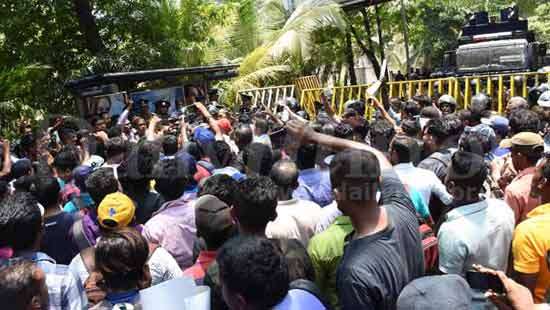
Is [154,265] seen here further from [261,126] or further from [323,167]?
[261,126]

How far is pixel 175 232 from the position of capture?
146 inches

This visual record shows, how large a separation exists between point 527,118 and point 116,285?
398cm

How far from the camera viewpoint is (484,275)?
192 cm

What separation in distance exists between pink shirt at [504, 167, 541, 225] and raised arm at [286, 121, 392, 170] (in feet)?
3.32

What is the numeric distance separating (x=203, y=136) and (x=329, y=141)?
11.4 feet

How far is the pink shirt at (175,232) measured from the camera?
12.0 ft

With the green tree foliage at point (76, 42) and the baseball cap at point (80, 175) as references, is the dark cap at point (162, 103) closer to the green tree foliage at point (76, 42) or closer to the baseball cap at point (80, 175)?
the green tree foliage at point (76, 42)

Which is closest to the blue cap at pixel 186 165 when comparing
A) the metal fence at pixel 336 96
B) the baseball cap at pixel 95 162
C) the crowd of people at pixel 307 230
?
the crowd of people at pixel 307 230

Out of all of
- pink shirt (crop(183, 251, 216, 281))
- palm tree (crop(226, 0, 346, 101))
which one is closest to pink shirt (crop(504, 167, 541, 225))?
pink shirt (crop(183, 251, 216, 281))

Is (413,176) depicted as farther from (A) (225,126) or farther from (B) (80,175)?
(A) (225,126)

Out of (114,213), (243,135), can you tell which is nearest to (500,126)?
(243,135)

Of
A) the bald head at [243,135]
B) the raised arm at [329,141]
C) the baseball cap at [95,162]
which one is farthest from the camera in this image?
the bald head at [243,135]

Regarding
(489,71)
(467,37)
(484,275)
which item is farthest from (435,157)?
(467,37)

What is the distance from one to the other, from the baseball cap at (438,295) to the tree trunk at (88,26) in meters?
13.8
